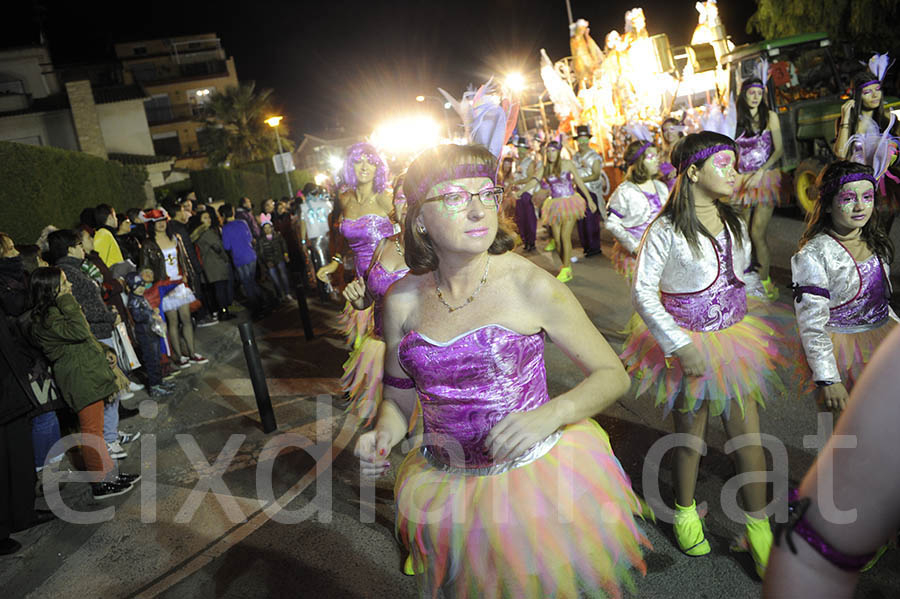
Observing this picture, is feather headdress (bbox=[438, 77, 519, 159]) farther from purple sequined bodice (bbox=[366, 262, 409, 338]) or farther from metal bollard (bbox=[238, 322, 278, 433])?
metal bollard (bbox=[238, 322, 278, 433])

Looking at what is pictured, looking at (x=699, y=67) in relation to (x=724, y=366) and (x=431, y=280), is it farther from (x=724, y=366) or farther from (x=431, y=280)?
(x=431, y=280)

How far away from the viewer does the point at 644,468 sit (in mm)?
4441

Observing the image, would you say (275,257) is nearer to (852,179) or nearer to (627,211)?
(627,211)

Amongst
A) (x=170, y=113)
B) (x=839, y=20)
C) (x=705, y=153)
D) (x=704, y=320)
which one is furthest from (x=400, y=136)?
(x=170, y=113)

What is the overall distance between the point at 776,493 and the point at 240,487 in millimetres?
4011

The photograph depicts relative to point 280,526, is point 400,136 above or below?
above

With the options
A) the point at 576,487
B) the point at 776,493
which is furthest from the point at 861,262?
the point at 576,487

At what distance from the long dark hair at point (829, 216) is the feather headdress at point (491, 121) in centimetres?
182

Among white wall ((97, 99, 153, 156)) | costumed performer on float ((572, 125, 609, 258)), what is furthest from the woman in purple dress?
white wall ((97, 99, 153, 156))

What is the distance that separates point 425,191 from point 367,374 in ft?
10.1

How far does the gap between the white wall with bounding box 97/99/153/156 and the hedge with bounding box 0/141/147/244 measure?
21.8 metres

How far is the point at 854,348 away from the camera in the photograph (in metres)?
3.35

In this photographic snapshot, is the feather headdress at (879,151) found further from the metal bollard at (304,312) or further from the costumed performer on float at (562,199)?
the metal bollard at (304,312)

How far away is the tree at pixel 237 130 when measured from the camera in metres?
52.6
